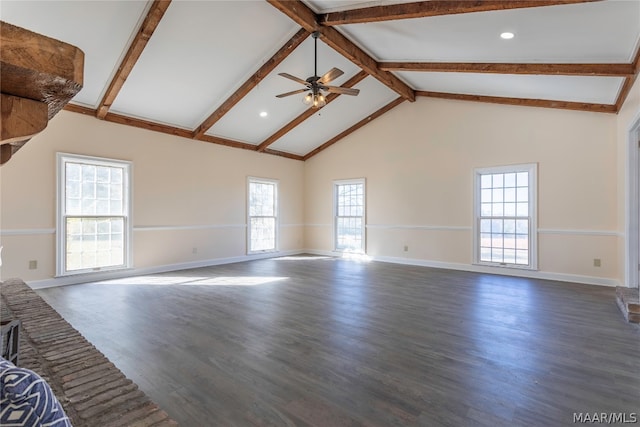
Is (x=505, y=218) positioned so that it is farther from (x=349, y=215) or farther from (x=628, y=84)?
(x=349, y=215)

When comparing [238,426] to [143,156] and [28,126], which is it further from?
[143,156]

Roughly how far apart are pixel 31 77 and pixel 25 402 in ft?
1.77

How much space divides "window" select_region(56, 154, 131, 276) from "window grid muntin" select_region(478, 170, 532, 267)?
6577mm

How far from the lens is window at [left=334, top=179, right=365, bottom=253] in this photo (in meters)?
8.23

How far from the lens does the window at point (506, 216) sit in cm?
582

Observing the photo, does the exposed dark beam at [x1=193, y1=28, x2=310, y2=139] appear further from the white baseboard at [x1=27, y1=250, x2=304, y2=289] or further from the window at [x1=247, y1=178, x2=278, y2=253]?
the white baseboard at [x1=27, y1=250, x2=304, y2=289]

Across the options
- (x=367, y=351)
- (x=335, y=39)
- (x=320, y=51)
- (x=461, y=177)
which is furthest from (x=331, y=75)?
(x=461, y=177)

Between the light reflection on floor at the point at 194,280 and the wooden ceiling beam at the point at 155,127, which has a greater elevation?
the wooden ceiling beam at the point at 155,127

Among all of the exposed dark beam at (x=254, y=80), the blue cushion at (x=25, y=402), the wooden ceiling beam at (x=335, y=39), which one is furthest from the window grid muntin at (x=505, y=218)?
the blue cushion at (x=25, y=402)

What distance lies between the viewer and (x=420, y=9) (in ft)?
12.0

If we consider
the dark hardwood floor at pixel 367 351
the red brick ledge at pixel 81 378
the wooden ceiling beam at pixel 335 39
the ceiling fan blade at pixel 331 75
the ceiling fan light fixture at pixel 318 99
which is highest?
the wooden ceiling beam at pixel 335 39

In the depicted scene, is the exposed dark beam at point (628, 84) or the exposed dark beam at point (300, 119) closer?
the exposed dark beam at point (628, 84)

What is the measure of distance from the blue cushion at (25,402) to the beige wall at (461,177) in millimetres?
6707

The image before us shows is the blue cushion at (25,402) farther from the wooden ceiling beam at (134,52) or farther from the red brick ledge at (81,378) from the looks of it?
the wooden ceiling beam at (134,52)
